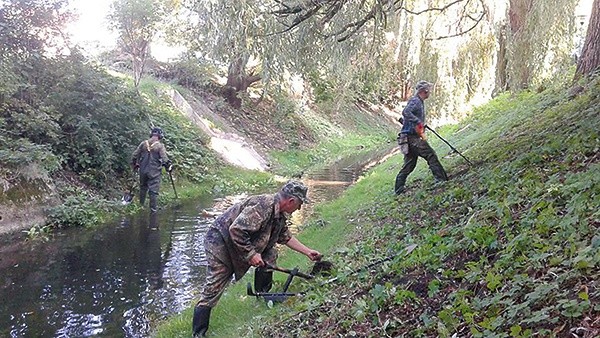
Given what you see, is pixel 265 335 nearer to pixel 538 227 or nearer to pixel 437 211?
pixel 538 227

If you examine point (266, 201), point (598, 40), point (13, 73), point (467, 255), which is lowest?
point (467, 255)

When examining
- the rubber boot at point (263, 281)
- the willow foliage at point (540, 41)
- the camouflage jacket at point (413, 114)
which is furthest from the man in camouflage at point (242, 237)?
the willow foliage at point (540, 41)

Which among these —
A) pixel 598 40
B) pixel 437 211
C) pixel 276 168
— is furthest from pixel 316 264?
pixel 276 168

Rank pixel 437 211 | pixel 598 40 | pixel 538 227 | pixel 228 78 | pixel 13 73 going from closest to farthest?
1. pixel 538 227
2. pixel 437 211
3. pixel 598 40
4. pixel 13 73
5. pixel 228 78

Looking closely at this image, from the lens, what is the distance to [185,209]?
514 inches

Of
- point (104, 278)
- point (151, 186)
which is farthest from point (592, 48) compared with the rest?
point (151, 186)

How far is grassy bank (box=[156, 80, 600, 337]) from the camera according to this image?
3.11 metres

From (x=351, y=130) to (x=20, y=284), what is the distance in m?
30.2

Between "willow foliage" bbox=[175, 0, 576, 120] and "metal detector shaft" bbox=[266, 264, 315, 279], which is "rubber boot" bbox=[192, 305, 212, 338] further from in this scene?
"willow foliage" bbox=[175, 0, 576, 120]

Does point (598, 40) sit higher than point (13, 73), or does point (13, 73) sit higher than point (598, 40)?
point (13, 73)

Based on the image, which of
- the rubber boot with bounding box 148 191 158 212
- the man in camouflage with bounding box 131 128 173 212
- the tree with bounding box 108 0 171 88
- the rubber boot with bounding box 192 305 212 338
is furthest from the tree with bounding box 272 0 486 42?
Result: the tree with bounding box 108 0 171 88

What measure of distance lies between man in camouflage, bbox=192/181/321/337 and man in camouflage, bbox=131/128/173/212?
23.2 feet

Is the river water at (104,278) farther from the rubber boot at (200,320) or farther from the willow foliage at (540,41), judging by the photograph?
the willow foliage at (540,41)

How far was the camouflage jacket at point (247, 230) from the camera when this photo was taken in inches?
204
